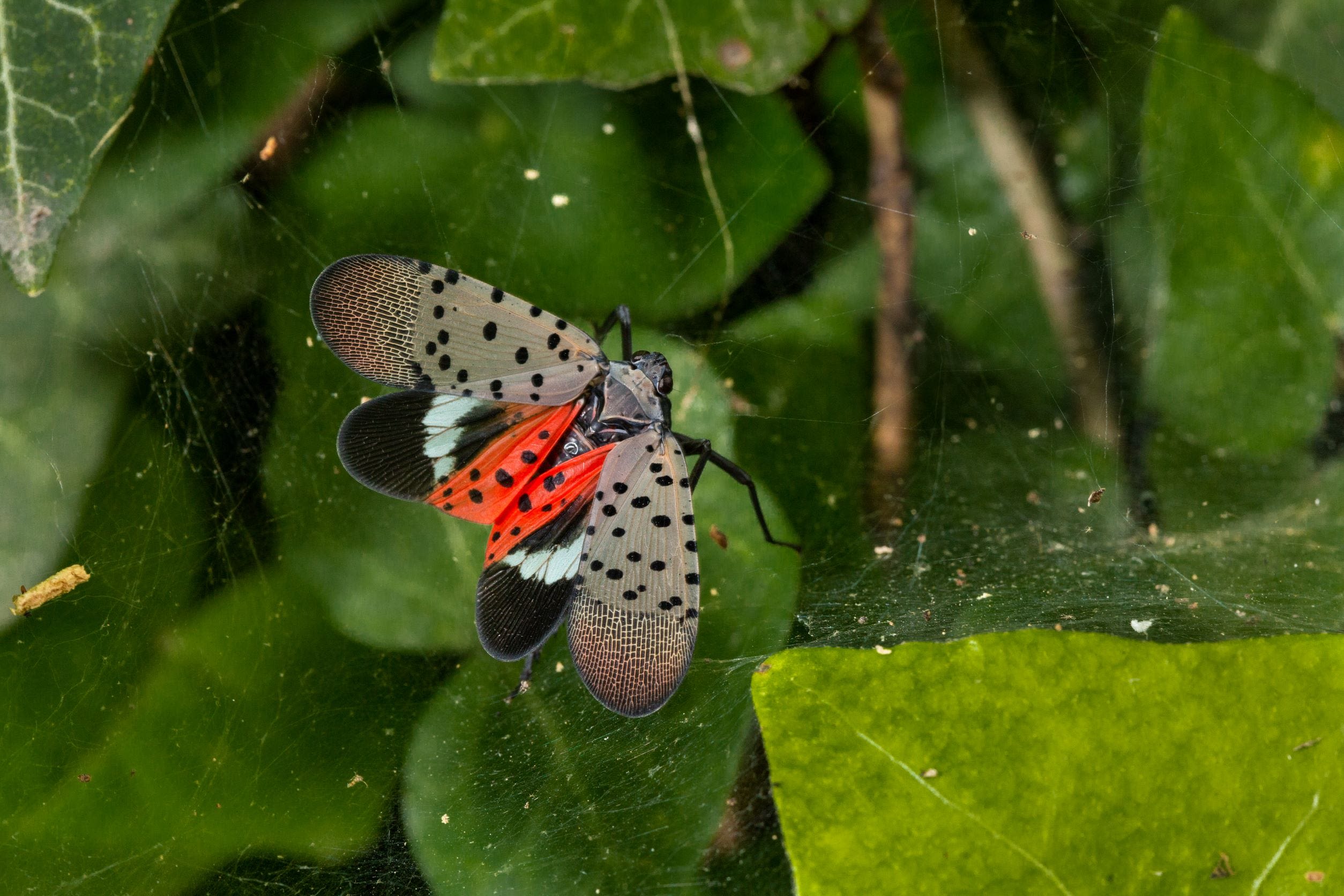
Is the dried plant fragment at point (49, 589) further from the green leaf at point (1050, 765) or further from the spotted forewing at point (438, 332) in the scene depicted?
the green leaf at point (1050, 765)

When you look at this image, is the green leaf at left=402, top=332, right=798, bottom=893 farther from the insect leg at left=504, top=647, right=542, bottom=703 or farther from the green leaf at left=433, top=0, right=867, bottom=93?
the green leaf at left=433, top=0, right=867, bottom=93

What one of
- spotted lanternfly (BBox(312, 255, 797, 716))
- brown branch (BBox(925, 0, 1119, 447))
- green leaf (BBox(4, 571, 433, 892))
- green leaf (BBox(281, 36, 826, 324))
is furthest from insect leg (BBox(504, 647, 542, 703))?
brown branch (BBox(925, 0, 1119, 447))

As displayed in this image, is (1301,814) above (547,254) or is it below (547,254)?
below

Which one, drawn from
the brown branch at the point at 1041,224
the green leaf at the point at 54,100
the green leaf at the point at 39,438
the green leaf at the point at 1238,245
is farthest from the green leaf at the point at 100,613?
the green leaf at the point at 1238,245

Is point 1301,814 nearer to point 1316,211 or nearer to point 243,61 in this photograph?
point 1316,211

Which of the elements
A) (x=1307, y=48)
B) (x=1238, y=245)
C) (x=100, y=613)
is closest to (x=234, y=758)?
(x=100, y=613)

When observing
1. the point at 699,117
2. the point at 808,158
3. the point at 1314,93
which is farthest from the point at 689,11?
the point at 1314,93

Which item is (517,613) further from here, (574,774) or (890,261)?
(890,261)
